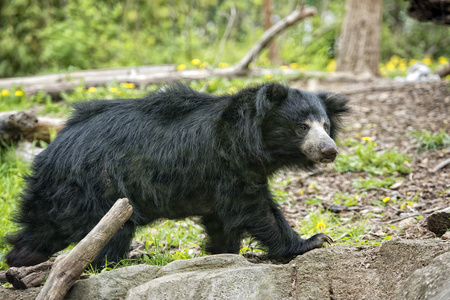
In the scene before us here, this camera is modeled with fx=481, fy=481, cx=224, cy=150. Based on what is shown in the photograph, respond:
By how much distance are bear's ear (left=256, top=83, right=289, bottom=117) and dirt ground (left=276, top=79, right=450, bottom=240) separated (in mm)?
597

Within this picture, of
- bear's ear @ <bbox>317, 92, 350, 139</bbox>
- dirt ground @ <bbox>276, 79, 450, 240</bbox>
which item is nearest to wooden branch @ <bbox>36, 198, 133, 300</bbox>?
dirt ground @ <bbox>276, 79, 450, 240</bbox>

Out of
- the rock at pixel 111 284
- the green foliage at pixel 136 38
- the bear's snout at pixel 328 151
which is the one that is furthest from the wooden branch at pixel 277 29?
the rock at pixel 111 284

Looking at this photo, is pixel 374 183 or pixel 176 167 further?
pixel 374 183

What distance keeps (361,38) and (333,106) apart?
16.9 ft

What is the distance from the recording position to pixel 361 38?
26.3ft

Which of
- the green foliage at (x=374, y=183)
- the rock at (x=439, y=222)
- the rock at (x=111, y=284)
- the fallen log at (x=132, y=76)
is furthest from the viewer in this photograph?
the fallen log at (x=132, y=76)

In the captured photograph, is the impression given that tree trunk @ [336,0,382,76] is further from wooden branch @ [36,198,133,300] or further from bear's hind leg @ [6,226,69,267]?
wooden branch @ [36,198,133,300]

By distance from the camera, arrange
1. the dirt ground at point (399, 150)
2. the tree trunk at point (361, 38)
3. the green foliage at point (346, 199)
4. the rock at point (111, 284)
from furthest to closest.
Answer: the tree trunk at point (361, 38)
the green foliage at point (346, 199)
the dirt ground at point (399, 150)
the rock at point (111, 284)

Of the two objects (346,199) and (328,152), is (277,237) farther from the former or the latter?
(346,199)

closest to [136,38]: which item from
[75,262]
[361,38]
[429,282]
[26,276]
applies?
[361,38]

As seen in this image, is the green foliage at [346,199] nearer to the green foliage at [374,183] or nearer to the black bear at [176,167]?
the green foliage at [374,183]

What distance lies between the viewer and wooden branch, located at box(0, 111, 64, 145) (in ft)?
14.8

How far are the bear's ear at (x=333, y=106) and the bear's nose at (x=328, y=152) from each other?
553mm

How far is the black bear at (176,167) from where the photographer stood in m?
2.87
